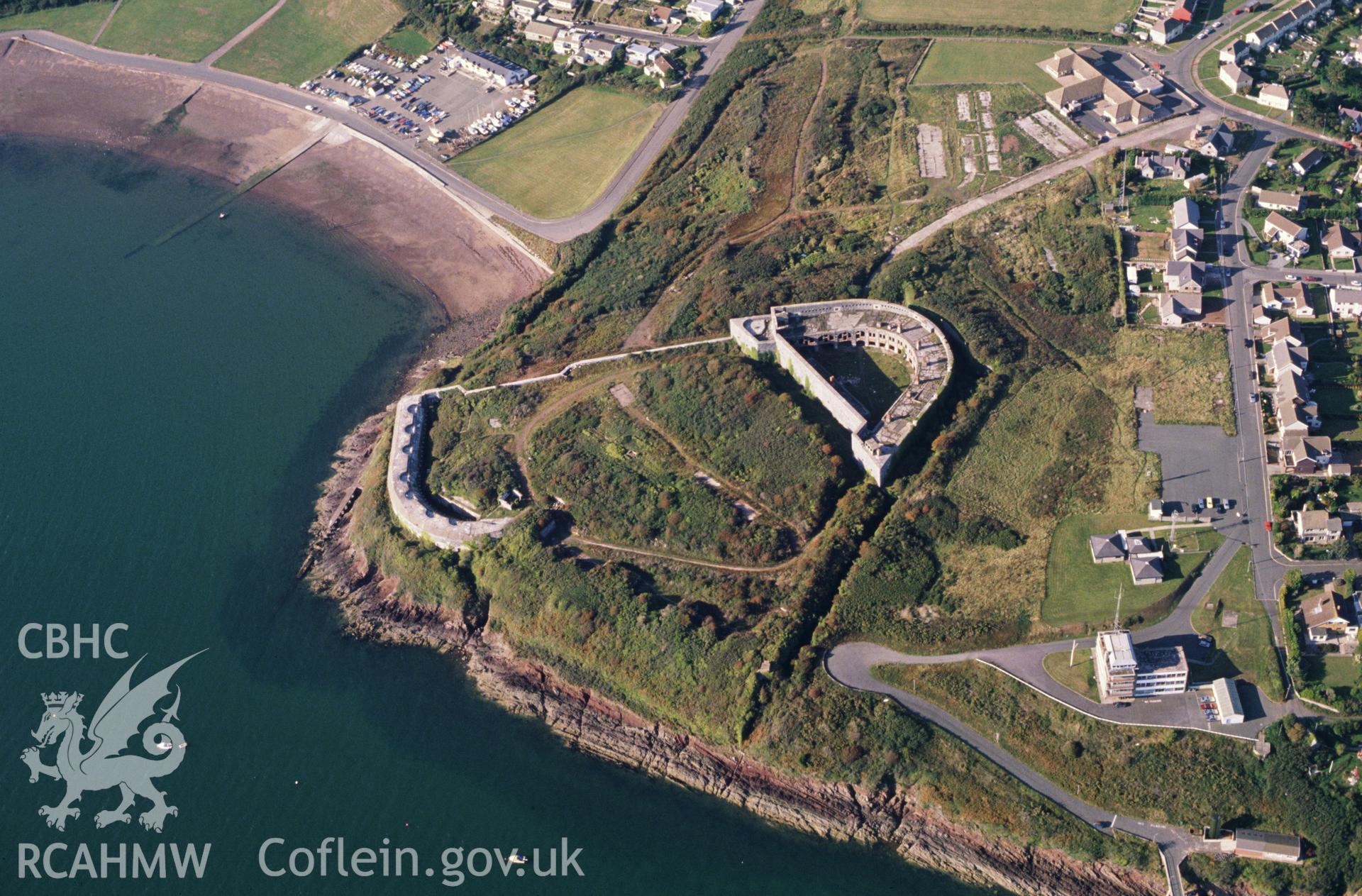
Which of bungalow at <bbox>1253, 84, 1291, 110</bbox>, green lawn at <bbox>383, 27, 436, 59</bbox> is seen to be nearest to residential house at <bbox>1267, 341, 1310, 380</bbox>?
bungalow at <bbox>1253, 84, 1291, 110</bbox>

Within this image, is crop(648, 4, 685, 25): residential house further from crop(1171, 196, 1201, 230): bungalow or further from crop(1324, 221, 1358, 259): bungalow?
crop(1324, 221, 1358, 259): bungalow

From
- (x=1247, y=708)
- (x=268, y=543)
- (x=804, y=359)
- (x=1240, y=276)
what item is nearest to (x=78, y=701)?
(x=268, y=543)

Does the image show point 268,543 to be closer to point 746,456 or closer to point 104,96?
point 746,456

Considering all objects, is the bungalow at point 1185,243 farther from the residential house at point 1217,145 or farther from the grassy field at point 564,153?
the grassy field at point 564,153

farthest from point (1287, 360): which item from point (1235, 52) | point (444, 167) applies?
point (444, 167)

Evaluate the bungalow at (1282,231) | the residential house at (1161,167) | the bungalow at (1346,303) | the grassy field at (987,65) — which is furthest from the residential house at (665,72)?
the bungalow at (1346,303)

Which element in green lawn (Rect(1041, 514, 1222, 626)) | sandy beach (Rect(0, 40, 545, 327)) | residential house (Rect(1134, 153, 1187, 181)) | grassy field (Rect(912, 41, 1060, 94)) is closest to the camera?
green lawn (Rect(1041, 514, 1222, 626))
